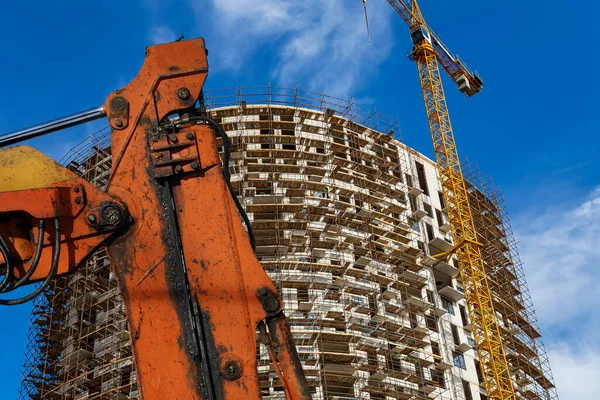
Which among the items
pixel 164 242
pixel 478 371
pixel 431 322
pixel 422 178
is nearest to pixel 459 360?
pixel 478 371

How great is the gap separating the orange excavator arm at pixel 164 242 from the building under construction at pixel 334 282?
27225 millimetres

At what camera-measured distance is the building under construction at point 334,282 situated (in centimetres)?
3747

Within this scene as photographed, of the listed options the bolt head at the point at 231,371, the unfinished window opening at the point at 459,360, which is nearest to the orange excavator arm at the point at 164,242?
the bolt head at the point at 231,371

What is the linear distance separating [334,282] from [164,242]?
3456 cm

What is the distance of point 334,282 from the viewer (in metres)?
39.5

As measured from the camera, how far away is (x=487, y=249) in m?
54.3

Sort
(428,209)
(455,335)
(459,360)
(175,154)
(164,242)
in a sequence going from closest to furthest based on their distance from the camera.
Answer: (164,242) → (175,154) → (459,360) → (455,335) → (428,209)

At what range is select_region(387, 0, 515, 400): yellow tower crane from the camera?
1752 inches

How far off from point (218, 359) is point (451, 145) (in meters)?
49.2

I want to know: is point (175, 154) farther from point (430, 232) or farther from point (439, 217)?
point (439, 217)

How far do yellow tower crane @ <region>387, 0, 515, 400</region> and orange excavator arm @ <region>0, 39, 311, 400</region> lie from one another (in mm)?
40378

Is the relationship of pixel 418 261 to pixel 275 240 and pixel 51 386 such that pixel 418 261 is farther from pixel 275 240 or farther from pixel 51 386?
pixel 51 386

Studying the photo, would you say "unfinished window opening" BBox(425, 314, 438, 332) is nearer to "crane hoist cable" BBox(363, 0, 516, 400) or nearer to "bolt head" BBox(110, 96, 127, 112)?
"crane hoist cable" BBox(363, 0, 516, 400)

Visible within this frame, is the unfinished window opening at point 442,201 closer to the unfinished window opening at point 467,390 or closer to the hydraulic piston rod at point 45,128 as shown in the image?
the unfinished window opening at point 467,390
